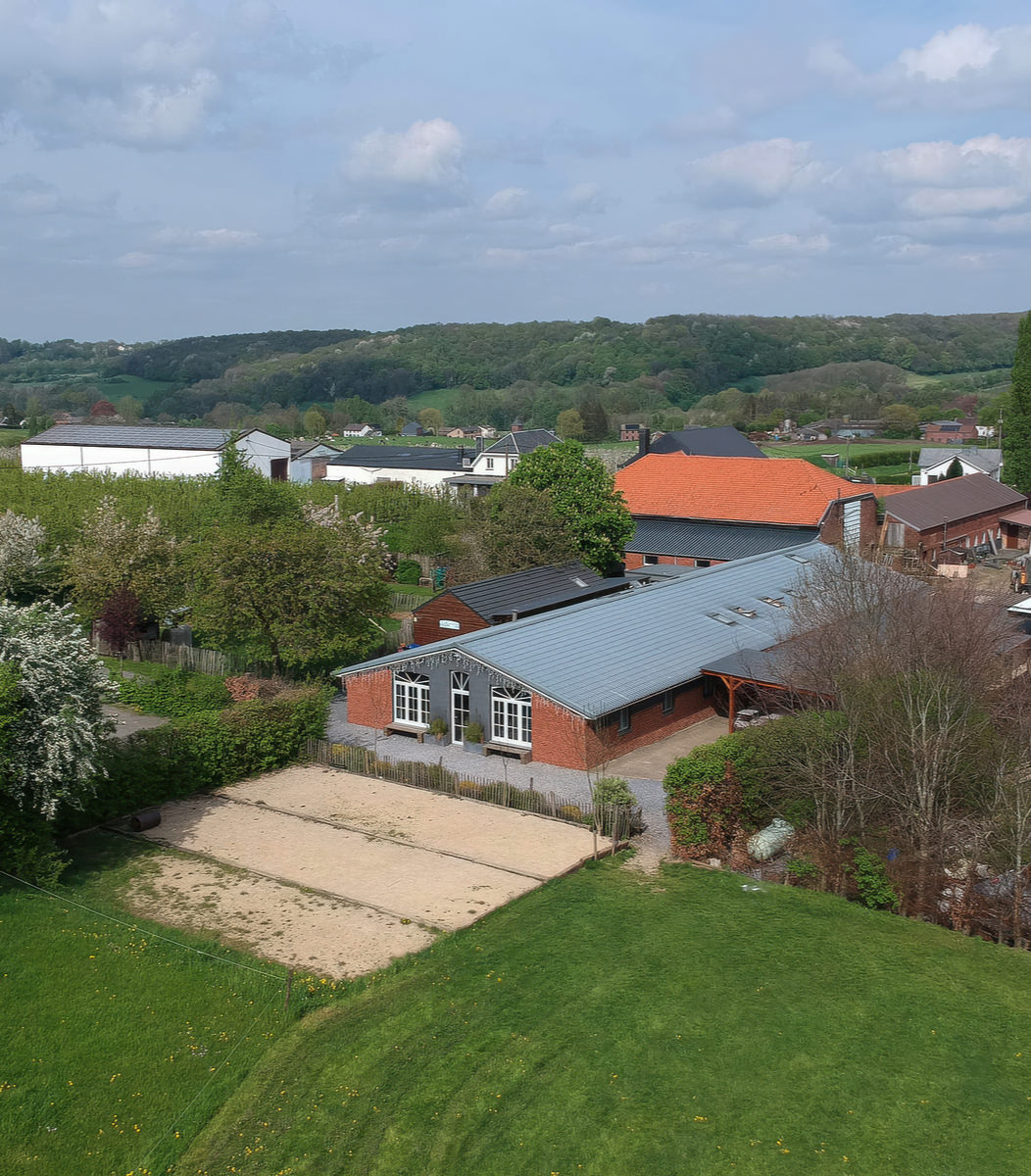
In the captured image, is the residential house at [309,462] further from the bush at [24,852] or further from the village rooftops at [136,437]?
the bush at [24,852]

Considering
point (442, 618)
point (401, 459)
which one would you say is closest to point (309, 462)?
point (401, 459)

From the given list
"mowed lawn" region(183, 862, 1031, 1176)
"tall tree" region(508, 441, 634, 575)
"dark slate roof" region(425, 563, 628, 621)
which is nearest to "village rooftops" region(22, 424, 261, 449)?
"tall tree" region(508, 441, 634, 575)

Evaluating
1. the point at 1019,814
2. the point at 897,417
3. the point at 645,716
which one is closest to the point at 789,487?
the point at 645,716

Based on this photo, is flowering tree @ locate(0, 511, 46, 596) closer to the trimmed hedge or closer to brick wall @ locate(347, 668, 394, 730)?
brick wall @ locate(347, 668, 394, 730)

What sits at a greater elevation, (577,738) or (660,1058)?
(577,738)

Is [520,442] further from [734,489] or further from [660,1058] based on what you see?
[660,1058]
